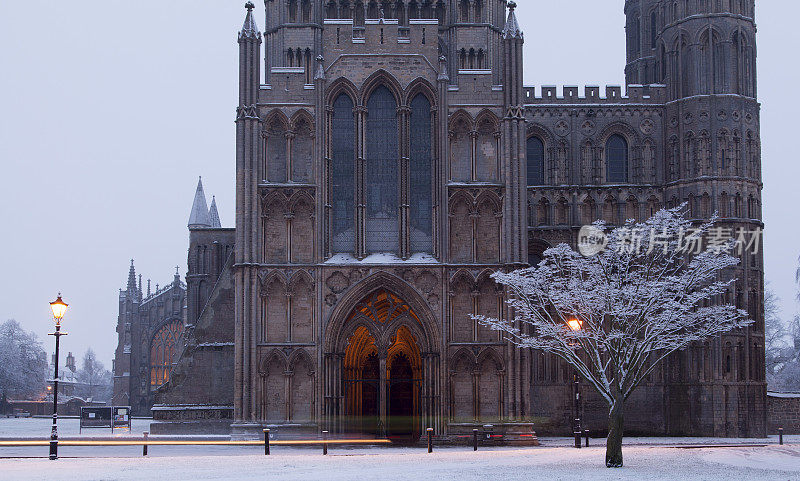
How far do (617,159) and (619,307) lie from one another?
20.4 metres

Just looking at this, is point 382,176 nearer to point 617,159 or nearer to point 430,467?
point 617,159

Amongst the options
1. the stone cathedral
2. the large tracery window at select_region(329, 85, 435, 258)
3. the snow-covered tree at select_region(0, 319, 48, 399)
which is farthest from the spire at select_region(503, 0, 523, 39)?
the snow-covered tree at select_region(0, 319, 48, 399)

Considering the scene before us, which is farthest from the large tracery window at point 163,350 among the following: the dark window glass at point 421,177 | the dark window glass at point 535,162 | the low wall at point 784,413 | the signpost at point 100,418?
the low wall at point 784,413

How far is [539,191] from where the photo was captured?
177ft

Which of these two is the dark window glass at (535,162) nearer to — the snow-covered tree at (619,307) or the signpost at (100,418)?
the snow-covered tree at (619,307)

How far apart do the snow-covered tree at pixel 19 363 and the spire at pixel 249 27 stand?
56617mm

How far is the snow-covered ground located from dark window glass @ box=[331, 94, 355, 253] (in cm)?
1061

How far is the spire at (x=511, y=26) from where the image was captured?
4681 centimetres

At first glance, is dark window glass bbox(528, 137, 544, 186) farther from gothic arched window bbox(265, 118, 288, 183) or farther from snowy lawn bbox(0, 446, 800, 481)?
snowy lawn bbox(0, 446, 800, 481)

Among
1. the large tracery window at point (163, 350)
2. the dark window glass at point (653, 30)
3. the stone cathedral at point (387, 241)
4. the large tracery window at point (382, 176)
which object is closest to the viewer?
the stone cathedral at point (387, 241)

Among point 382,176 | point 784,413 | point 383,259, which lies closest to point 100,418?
point 383,259

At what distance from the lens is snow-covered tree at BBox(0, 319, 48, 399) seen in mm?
96250

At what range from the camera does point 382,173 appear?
152 ft

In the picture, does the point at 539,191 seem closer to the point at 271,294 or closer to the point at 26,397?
the point at 271,294
